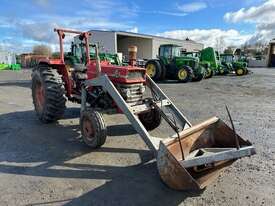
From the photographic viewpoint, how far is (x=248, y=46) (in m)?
82.7

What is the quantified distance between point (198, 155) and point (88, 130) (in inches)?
78.3

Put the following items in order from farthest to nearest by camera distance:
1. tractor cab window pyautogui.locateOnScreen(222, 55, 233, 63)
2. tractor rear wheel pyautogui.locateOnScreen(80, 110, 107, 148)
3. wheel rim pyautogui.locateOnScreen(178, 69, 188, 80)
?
1. tractor cab window pyautogui.locateOnScreen(222, 55, 233, 63)
2. wheel rim pyautogui.locateOnScreen(178, 69, 188, 80)
3. tractor rear wheel pyautogui.locateOnScreen(80, 110, 107, 148)

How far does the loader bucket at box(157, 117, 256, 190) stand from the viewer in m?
3.15

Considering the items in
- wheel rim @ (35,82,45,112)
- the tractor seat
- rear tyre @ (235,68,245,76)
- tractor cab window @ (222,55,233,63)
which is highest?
the tractor seat

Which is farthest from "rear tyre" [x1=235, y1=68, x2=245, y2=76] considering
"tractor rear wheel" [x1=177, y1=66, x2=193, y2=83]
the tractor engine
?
the tractor engine

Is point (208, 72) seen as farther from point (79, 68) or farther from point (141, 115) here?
point (141, 115)

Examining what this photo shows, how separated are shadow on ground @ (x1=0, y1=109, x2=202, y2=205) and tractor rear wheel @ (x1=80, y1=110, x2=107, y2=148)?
174mm

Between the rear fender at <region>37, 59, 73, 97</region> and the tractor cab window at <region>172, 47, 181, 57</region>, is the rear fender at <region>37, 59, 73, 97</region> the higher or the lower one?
the lower one

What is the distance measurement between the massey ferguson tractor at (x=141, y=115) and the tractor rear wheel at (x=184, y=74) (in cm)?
1064

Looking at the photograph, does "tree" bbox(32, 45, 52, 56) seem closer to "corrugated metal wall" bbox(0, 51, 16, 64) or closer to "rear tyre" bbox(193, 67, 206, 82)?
"corrugated metal wall" bbox(0, 51, 16, 64)

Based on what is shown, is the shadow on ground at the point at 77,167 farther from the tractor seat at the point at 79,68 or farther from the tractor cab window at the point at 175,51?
the tractor cab window at the point at 175,51

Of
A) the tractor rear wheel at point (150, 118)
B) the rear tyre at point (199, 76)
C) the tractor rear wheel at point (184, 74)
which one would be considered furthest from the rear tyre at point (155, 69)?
the tractor rear wheel at point (150, 118)

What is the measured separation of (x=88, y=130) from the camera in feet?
16.5

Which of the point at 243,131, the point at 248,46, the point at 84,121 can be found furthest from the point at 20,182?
the point at 248,46
